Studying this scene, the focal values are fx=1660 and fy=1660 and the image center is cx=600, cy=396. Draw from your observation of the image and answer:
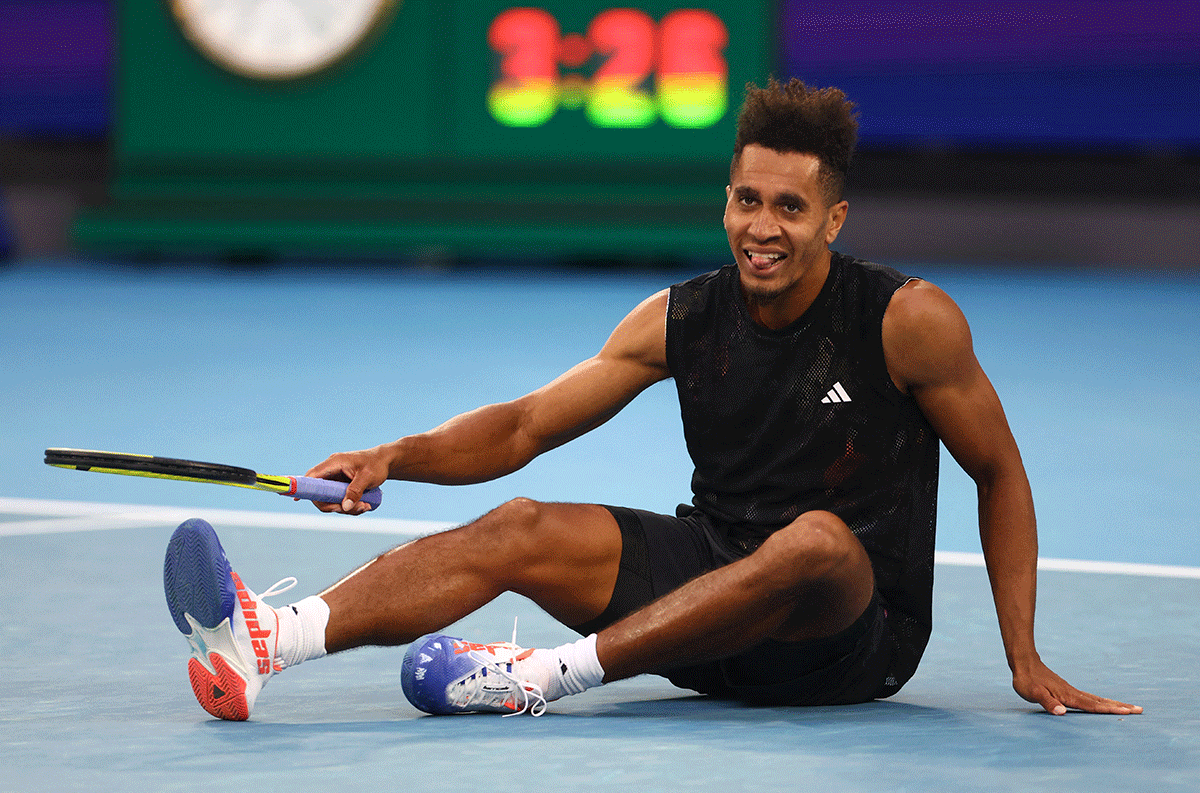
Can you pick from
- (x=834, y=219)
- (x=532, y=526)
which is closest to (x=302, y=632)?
(x=532, y=526)

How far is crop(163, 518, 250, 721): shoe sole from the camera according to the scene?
2.99 metres

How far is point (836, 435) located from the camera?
336cm

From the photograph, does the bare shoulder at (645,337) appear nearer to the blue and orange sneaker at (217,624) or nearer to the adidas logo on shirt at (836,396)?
→ the adidas logo on shirt at (836,396)

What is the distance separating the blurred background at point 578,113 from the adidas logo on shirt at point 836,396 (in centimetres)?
912

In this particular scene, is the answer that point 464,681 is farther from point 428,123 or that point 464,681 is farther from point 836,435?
point 428,123

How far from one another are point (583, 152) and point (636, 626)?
31.9 feet

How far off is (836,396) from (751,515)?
0.30 metres

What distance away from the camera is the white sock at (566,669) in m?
3.16

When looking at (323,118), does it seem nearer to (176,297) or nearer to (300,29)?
(300,29)

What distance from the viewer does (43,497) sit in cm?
561

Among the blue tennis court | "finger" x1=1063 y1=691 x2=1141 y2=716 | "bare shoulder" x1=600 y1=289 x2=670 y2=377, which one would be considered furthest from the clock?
"finger" x1=1063 y1=691 x2=1141 y2=716

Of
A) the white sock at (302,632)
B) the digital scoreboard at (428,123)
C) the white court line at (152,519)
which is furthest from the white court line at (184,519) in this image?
the digital scoreboard at (428,123)

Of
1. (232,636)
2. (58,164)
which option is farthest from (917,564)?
(58,164)

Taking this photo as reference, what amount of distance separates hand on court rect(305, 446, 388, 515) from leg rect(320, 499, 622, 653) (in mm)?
128
